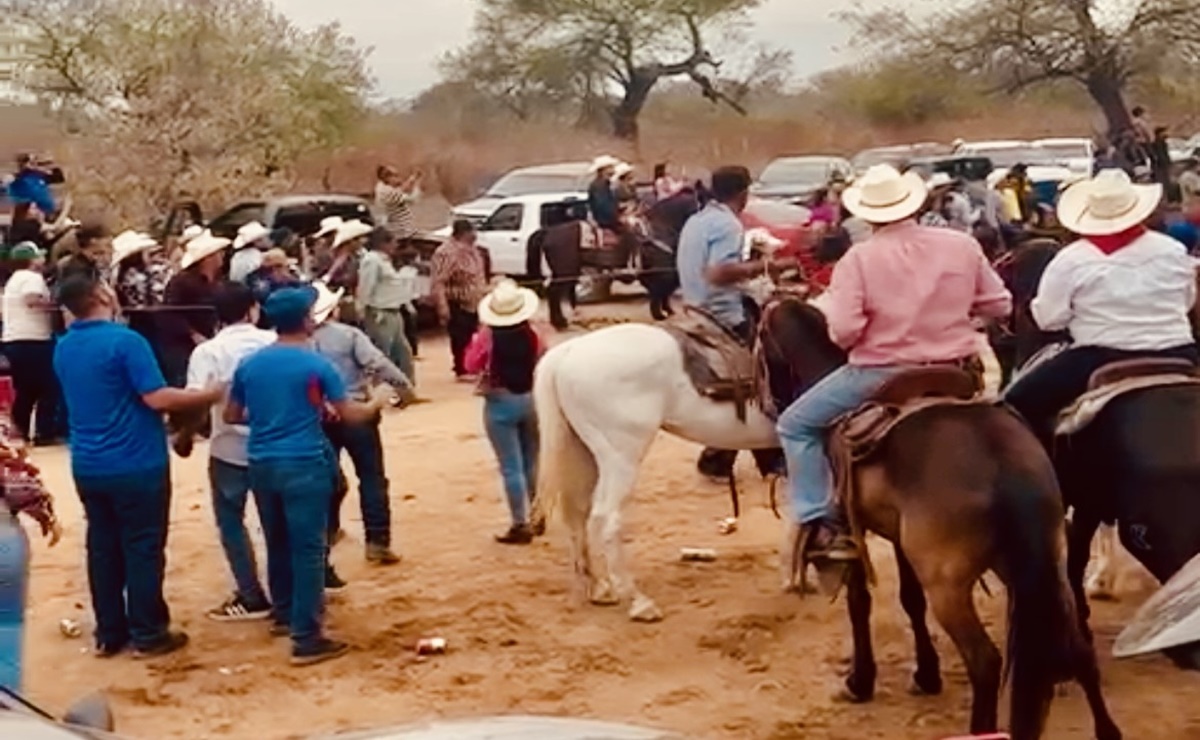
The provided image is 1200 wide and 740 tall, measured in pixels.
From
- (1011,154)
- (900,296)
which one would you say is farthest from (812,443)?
(1011,154)

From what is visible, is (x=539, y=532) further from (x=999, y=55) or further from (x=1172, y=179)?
(x=999, y=55)

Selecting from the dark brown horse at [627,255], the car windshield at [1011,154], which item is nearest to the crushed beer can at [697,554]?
the dark brown horse at [627,255]

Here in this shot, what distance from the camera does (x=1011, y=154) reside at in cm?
3431

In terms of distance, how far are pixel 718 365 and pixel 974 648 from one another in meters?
3.19

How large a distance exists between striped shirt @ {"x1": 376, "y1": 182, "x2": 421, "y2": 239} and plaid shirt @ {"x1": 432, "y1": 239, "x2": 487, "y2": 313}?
12.2ft

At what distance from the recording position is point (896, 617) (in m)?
9.69

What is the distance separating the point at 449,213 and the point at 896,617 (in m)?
19.6

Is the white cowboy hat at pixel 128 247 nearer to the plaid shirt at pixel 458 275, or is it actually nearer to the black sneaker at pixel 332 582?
the plaid shirt at pixel 458 275

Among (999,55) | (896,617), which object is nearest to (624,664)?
(896,617)

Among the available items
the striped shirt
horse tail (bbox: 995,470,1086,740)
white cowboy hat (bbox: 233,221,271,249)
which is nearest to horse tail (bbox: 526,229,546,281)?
the striped shirt

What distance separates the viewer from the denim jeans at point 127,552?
9.05 metres

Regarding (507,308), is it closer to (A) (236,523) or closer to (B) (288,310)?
(A) (236,523)

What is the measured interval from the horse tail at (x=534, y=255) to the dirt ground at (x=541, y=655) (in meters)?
12.8

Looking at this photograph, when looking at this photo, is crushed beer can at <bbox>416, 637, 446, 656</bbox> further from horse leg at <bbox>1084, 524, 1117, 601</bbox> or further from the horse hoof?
horse leg at <bbox>1084, 524, 1117, 601</bbox>
